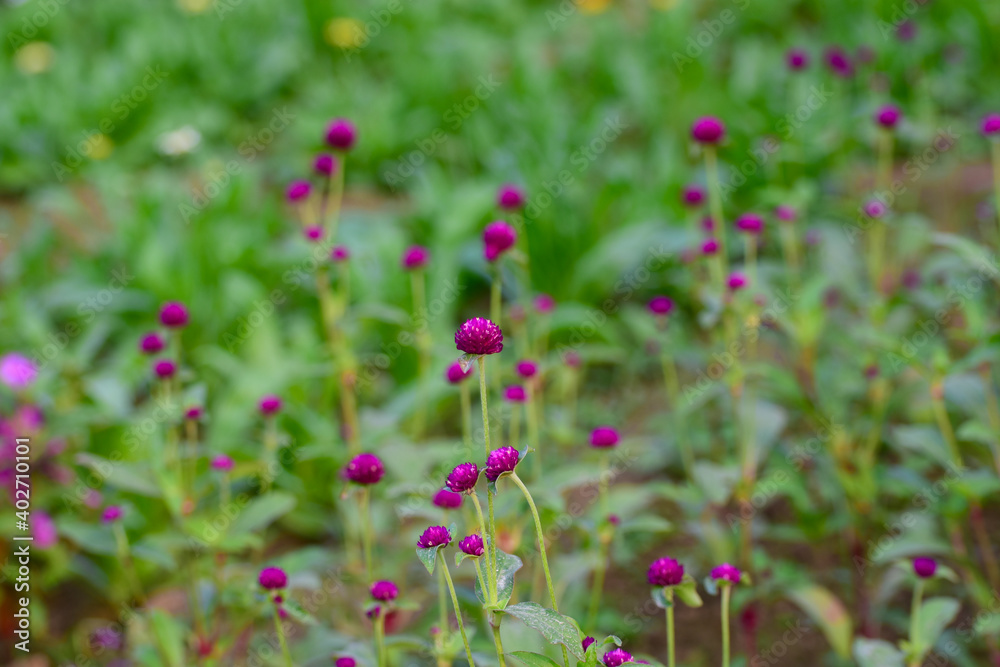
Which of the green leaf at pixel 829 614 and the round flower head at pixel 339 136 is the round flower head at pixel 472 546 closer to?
the green leaf at pixel 829 614

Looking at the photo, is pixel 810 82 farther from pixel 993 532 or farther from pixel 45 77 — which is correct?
pixel 45 77

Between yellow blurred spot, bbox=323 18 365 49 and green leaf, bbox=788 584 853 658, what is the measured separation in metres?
4.41

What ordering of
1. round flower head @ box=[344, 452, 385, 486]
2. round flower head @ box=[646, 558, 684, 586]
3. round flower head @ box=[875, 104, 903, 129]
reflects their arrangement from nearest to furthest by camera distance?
round flower head @ box=[646, 558, 684, 586] < round flower head @ box=[344, 452, 385, 486] < round flower head @ box=[875, 104, 903, 129]

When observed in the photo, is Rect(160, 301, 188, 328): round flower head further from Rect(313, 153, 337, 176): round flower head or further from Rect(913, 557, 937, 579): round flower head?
Rect(913, 557, 937, 579): round flower head

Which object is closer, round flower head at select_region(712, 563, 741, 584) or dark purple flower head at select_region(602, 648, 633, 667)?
dark purple flower head at select_region(602, 648, 633, 667)

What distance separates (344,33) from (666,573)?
15.9 ft

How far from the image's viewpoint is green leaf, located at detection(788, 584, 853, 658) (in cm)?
188

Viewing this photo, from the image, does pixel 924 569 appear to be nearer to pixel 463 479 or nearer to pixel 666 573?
pixel 666 573

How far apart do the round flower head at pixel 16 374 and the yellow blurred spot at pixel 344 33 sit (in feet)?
11.1

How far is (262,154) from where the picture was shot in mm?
4734

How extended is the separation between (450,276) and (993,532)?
1.75m

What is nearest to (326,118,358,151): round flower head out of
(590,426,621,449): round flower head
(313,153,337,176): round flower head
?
(313,153,337,176): round flower head

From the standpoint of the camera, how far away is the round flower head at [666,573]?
129 cm

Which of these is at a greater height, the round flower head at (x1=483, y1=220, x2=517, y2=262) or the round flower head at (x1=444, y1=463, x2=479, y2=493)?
the round flower head at (x1=483, y1=220, x2=517, y2=262)
